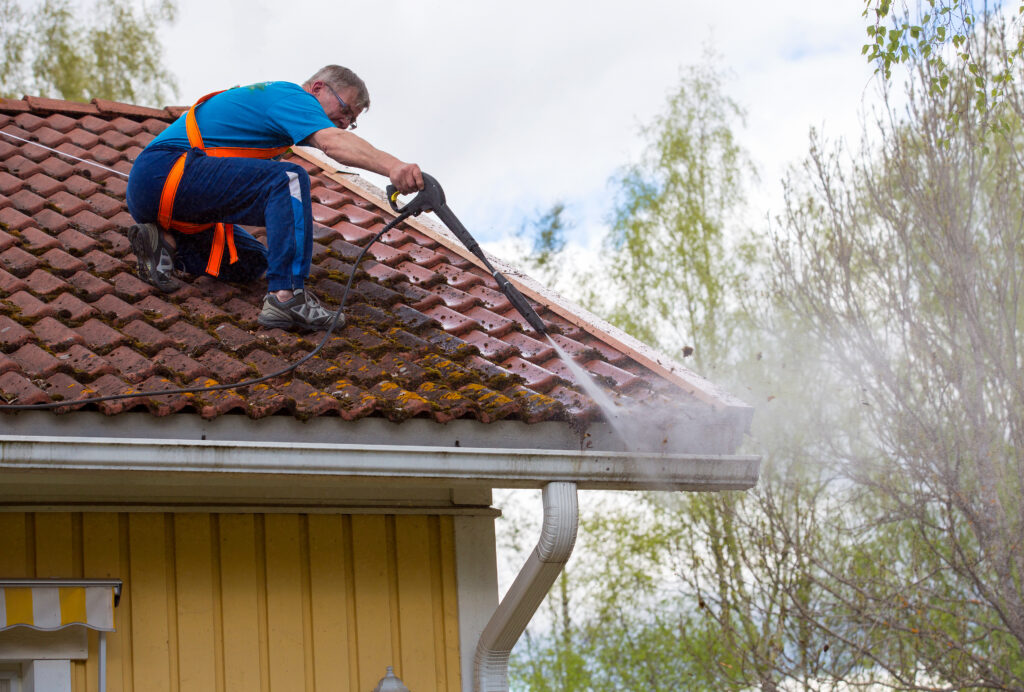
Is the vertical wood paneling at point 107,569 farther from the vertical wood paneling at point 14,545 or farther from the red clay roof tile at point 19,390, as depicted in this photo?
the red clay roof tile at point 19,390

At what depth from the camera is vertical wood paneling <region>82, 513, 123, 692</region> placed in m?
4.00

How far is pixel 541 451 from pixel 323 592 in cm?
100

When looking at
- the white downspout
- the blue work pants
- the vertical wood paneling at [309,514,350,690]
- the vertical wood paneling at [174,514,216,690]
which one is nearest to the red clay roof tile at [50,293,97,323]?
the blue work pants

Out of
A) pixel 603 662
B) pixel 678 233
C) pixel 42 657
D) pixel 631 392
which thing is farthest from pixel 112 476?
pixel 678 233

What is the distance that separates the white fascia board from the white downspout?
0.09 meters

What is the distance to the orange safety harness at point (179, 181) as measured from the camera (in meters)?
4.68

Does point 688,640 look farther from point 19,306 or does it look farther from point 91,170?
point 19,306

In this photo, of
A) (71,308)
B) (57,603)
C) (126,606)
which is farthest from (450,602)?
(71,308)

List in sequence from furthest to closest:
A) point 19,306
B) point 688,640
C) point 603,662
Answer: point 603,662, point 688,640, point 19,306

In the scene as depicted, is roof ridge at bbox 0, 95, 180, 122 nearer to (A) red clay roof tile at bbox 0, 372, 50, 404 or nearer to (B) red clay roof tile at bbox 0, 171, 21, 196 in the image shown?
(B) red clay roof tile at bbox 0, 171, 21, 196

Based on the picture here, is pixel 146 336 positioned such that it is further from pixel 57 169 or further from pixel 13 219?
pixel 57 169

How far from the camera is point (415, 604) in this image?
4516 millimetres

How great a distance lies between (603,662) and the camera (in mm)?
17797

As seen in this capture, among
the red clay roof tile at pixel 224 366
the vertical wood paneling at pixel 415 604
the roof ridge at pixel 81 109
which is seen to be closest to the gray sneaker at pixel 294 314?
the red clay roof tile at pixel 224 366
